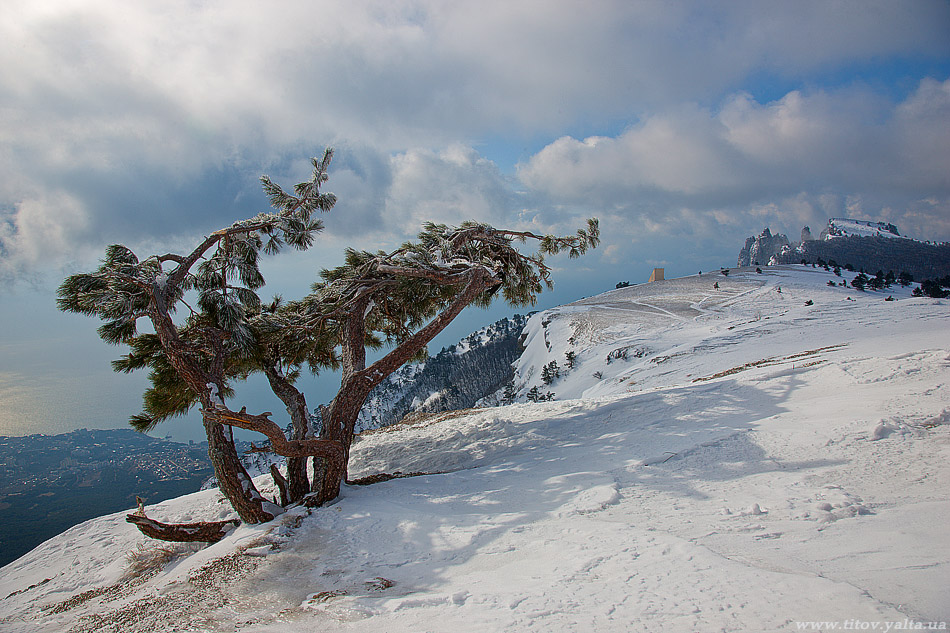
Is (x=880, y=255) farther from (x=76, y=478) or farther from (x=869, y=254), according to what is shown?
(x=76, y=478)

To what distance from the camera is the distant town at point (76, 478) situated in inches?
706

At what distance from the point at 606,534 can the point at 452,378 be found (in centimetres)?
5780

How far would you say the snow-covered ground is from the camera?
2861 millimetres

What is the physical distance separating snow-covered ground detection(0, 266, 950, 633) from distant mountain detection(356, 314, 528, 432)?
143ft

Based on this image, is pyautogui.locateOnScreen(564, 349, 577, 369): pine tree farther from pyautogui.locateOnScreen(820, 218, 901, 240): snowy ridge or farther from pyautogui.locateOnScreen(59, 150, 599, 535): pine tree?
pyautogui.locateOnScreen(820, 218, 901, 240): snowy ridge

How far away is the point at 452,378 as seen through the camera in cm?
6138

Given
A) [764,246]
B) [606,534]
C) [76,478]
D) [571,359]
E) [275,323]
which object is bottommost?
[76,478]

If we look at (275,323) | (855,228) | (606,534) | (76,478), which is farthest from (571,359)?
(855,228)

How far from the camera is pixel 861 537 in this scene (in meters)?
3.57

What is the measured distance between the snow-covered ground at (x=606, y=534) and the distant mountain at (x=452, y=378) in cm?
4357

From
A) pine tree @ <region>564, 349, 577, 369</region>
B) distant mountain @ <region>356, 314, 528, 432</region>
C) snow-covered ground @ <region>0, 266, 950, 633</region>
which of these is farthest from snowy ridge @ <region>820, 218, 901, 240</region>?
snow-covered ground @ <region>0, 266, 950, 633</region>

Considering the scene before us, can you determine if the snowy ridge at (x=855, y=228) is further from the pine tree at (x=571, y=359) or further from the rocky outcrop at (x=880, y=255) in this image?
the pine tree at (x=571, y=359)

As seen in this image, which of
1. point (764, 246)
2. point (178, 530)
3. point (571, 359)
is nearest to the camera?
point (178, 530)

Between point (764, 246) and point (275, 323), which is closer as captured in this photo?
point (275, 323)
